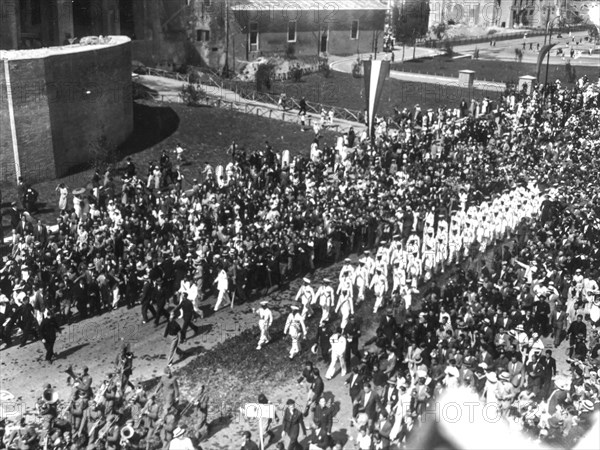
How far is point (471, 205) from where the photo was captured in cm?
2448

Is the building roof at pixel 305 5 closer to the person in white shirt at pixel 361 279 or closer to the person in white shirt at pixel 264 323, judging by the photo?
the person in white shirt at pixel 361 279

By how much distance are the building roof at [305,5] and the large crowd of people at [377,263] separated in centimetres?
2745

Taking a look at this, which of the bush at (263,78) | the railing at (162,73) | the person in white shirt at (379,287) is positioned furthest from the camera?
the railing at (162,73)

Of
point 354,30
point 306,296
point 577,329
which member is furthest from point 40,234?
point 354,30

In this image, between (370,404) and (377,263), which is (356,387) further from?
(377,263)

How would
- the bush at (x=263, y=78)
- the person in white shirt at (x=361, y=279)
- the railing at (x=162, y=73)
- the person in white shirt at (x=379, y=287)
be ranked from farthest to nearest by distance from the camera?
the railing at (x=162, y=73), the bush at (x=263, y=78), the person in white shirt at (x=361, y=279), the person in white shirt at (x=379, y=287)

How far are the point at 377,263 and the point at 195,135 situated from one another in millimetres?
17314

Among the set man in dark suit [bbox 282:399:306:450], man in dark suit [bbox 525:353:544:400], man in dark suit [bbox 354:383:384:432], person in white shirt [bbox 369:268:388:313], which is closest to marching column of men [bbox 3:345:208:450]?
man in dark suit [bbox 282:399:306:450]

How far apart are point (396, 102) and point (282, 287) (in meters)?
26.6

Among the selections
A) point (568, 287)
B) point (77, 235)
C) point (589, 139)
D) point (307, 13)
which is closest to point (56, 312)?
point (77, 235)

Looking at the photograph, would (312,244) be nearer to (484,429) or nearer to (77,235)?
(77,235)

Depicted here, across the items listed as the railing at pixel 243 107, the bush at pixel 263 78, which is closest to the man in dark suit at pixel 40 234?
the railing at pixel 243 107

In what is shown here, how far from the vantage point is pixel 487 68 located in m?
58.7

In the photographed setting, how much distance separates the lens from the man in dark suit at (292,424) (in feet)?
41.3
